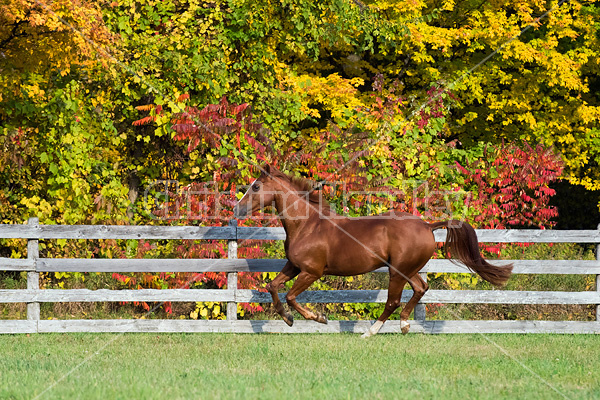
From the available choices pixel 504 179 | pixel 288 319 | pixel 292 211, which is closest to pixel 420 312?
pixel 288 319

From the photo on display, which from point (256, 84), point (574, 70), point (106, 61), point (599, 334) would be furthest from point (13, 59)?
point (574, 70)

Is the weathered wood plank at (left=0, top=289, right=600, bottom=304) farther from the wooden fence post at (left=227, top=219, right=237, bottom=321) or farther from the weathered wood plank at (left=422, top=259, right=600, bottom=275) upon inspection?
the weathered wood plank at (left=422, top=259, right=600, bottom=275)

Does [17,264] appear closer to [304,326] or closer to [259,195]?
[259,195]

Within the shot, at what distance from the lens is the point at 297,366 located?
744 centimetres

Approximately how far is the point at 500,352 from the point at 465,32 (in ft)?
42.0

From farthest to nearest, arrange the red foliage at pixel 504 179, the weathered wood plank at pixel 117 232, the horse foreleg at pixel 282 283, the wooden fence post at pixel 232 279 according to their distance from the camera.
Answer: the red foliage at pixel 504 179 → the wooden fence post at pixel 232 279 → the weathered wood plank at pixel 117 232 → the horse foreleg at pixel 282 283

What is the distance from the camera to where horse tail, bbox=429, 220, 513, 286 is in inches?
370

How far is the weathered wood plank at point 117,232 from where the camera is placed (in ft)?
32.1

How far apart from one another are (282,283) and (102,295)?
8.33ft

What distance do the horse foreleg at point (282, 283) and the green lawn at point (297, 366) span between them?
311 mm

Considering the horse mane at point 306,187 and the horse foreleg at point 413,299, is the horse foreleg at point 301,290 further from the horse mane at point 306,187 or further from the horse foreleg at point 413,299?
the horse foreleg at point 413,299

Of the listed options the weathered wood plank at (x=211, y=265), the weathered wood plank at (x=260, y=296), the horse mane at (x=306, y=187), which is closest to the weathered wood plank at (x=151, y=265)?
the weathered wood plank at (x=211, y=265)

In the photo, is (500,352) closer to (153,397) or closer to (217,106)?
(153,397)

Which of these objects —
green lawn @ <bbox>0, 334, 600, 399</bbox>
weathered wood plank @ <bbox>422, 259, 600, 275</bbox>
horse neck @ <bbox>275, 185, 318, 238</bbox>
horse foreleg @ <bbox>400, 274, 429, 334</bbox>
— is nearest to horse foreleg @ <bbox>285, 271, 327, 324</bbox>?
green lawn @ <bbox>0, 334, 600, 399</bbox>
